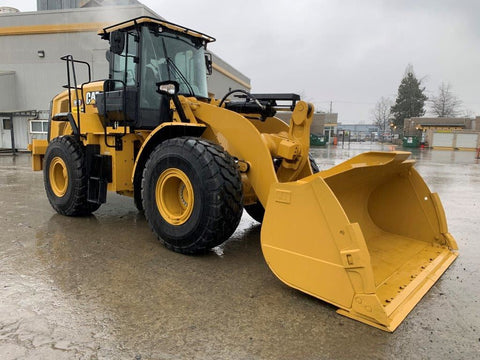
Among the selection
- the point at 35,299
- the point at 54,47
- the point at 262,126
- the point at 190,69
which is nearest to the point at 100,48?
the point at 54,47

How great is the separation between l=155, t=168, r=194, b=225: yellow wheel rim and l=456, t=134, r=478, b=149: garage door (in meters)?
38.7

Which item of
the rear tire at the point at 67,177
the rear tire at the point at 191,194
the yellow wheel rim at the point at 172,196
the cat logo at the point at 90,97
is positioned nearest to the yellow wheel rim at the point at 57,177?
the rear tire at the point at 67,177

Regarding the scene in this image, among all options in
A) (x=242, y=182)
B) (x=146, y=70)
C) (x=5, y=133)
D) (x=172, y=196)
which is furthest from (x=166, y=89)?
(x=5, y=133)

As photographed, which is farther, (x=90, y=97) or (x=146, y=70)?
(x=90, y=97)

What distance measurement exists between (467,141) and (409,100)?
27714mm

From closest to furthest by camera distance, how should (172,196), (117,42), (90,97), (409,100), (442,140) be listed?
(172,196), (117,42), (90,97), (442,140), (409,100)

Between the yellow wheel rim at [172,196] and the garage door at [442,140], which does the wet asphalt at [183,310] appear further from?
the garage door at [442,140]

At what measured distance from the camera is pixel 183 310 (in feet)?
9.23

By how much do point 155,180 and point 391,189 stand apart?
2.62 meters

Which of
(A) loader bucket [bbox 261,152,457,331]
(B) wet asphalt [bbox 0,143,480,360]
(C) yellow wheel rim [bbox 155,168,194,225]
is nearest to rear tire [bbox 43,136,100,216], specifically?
(B) wet asphalt [bbox 0,143,480,360]

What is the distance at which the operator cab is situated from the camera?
4.68 metres

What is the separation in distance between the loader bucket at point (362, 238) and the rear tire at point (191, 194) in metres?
0.58

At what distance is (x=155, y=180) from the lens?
410 centimetres

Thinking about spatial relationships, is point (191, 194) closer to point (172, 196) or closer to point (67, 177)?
point (172, 196)
